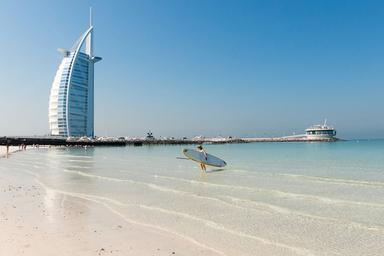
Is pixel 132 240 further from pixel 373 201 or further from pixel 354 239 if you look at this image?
pixel 373 201

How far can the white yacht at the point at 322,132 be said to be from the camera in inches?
6378

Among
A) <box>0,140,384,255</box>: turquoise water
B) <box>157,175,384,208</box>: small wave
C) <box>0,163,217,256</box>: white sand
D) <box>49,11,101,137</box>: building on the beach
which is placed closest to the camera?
<box>0,163,217,256</box>: white sand

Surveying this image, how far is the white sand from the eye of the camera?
24.6 ft

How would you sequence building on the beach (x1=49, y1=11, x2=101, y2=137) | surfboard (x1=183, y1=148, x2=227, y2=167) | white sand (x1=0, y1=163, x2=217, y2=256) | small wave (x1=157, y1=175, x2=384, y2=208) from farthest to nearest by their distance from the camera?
building on the beach (x1=49, y1=11, x2=101, y2=137)
surfboard (x1=183, y1=148, x2=227, y2=167)
small wave (x1=157, y1=175, x2=384, y2=208)
white sand (x1=0, y1=163, x2=217, y2=256)

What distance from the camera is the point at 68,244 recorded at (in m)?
7.86

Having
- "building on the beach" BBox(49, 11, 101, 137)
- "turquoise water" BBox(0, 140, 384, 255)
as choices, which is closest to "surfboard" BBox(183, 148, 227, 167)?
"turquoise water" BBox(0, 140, 384, 255)

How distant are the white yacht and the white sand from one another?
160527mm

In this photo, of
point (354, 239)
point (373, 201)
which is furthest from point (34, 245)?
point (373, 201)

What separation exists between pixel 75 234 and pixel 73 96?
150m

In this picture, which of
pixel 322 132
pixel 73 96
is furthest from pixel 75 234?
pixel 322 132

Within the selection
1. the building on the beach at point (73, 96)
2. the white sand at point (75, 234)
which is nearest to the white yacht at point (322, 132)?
the building on the beach at point (73, 96)

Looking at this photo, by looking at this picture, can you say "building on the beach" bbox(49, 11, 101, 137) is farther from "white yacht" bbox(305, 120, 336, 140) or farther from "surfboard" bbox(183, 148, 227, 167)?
"surfboard" bbox(183, 148, 227, 167)

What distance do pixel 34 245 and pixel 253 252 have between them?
176 inches

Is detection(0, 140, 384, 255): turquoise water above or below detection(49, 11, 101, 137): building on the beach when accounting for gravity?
below
